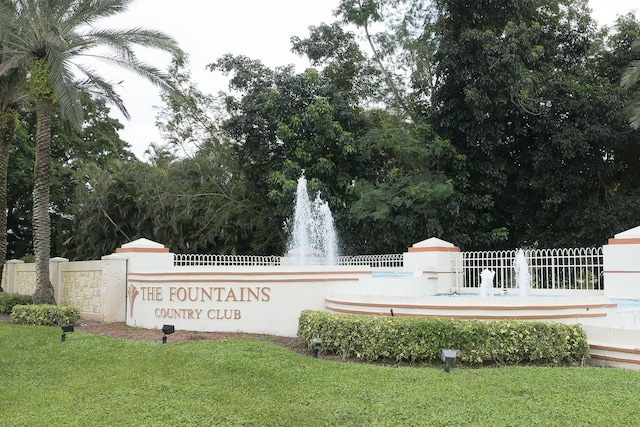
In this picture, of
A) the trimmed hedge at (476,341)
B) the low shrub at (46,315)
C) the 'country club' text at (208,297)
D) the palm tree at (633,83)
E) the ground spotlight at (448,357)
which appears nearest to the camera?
the ground spotlight at (448,357)

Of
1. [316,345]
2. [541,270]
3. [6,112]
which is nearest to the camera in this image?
[316,345]

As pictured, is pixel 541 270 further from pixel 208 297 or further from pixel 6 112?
pixel 6 112

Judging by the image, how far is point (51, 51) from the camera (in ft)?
42.4

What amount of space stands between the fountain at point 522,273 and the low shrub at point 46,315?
32.3 ft

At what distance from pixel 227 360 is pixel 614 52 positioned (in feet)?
60.1

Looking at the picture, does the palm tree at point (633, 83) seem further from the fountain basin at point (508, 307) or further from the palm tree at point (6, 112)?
the palm tree at point (6, 112)

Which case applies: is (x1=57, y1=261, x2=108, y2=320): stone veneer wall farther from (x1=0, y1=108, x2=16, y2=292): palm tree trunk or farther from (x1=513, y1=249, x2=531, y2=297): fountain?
(x1=513, y1=249, x2=531, y2=297): fountain

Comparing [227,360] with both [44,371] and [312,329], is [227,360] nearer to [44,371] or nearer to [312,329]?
[312,329]

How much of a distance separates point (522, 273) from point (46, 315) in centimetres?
1041

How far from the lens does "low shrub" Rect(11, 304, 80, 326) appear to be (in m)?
12.5

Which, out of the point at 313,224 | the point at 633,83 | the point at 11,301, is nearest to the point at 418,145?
the point at 313,224

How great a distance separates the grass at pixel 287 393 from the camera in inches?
210

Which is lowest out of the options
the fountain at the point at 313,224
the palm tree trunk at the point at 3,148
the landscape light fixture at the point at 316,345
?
the landscape light fixture at the point at 316,345

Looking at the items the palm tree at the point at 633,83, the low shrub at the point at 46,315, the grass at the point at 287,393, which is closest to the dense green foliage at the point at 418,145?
the palm tree at the point at 633,83
